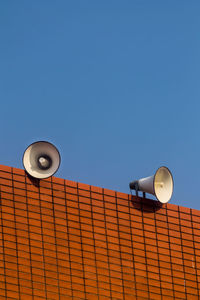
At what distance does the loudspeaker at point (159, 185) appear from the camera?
1867 centimetres

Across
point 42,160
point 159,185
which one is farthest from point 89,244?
point 42,160

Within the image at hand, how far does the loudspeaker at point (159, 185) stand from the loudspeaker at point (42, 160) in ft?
12.2

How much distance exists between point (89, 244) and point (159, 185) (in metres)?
3.84

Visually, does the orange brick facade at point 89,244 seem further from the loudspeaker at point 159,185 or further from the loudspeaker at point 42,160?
the loudspeaker at point 159,185

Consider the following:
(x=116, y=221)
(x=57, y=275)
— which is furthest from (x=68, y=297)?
(x=116, y=221)

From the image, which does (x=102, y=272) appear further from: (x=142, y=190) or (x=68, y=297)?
(x=142, y=190)

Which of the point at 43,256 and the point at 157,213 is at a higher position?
the point at 157,213

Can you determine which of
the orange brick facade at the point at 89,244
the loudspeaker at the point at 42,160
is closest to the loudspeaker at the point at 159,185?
the orange brick facade at the point at 89,244

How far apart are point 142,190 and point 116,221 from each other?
173cm

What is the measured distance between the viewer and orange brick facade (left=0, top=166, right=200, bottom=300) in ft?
59.5

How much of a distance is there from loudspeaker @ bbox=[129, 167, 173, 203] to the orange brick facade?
0.73 m

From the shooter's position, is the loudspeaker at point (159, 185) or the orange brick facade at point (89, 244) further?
the loudspeaker at point (159, 185)

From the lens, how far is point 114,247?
62.4 ft

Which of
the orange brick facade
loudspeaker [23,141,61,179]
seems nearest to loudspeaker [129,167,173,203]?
the orange brick facade
